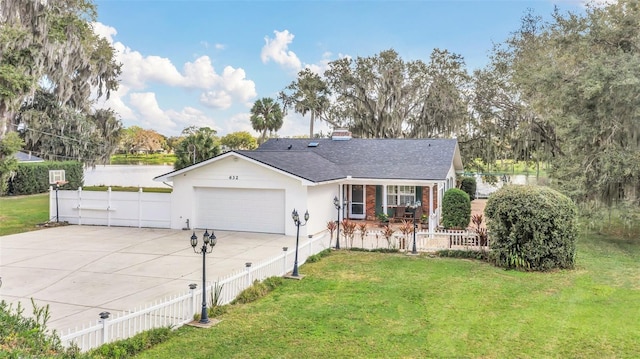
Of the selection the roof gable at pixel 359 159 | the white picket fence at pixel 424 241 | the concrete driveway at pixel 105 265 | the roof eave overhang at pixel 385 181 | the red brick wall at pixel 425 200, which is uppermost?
the roof gable at pixel 359 159

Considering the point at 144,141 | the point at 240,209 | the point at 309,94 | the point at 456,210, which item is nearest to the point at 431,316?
the point at 456,210

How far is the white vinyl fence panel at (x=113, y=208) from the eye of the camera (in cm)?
1702

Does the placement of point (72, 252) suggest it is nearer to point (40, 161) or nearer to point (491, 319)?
point (491, 319)

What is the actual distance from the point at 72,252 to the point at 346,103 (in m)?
26.6

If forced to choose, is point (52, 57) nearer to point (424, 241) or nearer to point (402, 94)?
point (424, 241)

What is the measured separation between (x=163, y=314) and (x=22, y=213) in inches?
725

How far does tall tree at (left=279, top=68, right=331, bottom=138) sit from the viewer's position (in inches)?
1463

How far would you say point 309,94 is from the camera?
37219 millimetres

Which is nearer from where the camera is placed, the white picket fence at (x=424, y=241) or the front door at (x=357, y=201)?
the white picket fence at (x=424, y=241)

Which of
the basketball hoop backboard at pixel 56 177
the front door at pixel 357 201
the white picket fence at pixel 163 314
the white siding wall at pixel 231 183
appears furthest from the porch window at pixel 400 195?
the basketball hoop backboard at pixel 56 177

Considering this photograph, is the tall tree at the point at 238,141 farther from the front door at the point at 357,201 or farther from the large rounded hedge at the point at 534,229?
the large rounded hedge at the point at 534,229

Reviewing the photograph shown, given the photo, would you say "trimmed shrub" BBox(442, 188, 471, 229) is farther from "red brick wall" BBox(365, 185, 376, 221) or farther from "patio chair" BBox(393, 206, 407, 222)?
"red brick wall" BBox(365, 185, 376, 221)

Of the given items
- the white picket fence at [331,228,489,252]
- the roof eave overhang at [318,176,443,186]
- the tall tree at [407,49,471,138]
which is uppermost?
the tall tree at [407,49,471,138]

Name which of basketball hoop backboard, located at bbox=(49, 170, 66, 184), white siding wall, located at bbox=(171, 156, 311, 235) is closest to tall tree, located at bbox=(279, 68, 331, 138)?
white siding wall, located at bbox=(171, 156, 311, 235)
